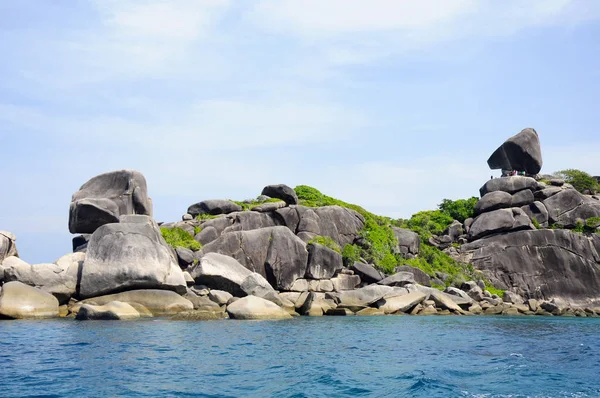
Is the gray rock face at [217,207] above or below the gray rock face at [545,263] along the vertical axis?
above

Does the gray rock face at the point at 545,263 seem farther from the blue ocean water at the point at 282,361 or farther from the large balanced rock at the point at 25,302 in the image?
the large balanced rock at the point at 25,302

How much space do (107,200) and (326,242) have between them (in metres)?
14.3

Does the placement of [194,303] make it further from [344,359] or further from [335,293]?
[344,359]

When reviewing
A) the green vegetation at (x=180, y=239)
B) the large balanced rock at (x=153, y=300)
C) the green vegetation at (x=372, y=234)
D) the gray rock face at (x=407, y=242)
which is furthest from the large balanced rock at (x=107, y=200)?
the gray rock face at (x=407, y=242)

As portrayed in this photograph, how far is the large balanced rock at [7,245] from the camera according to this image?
2654 cm

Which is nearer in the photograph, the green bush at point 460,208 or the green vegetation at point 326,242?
the green vegetation at point 326,242

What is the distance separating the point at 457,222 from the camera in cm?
4828

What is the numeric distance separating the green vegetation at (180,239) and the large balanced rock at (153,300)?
23.5 feet

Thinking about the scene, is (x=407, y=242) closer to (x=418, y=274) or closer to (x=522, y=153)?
(x=418, y=274)

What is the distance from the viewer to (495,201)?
46.1 meters

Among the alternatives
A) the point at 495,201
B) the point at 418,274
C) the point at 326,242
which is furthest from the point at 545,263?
the point at 326,242

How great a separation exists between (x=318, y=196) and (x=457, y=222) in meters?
12.8

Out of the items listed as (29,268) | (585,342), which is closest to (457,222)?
(585,342)

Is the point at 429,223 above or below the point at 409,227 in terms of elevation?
above
